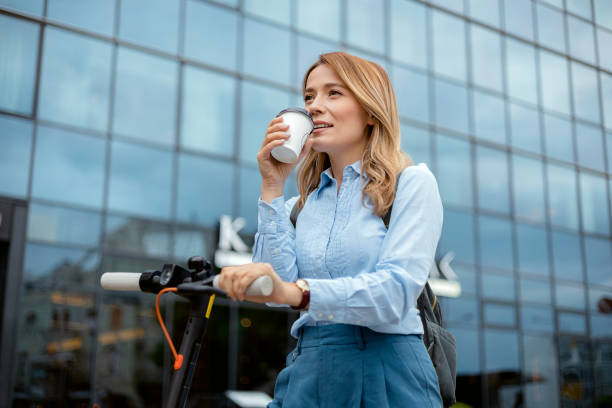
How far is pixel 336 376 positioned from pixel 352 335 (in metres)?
0.12

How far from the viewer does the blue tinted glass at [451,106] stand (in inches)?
634

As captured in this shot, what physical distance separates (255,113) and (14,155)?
15.5 feet

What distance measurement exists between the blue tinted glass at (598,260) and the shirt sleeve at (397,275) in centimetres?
1754

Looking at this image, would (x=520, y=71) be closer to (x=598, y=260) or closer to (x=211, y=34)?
(x=598, y=260)

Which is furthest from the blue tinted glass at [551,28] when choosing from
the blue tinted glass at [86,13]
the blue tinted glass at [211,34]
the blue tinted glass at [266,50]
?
the blue tinted glass at [86,13]

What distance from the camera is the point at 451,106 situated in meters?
16.3

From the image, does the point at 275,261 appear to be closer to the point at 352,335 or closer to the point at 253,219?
the point at 352,335

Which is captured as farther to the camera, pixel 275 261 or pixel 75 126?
pixel 75 126

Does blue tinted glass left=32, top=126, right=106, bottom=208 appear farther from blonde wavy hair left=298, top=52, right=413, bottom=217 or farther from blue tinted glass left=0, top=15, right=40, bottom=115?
blonde wavy hair left=298, top=52, right=413, bottom=217

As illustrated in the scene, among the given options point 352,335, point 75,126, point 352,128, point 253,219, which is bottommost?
point 352,335

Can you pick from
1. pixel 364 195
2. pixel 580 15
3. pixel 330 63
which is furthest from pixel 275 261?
pixel 580 15

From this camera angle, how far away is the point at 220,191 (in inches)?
491

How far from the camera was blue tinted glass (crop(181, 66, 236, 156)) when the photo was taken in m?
12.4

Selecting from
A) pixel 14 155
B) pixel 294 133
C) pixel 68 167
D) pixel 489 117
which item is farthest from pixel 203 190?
pixel 294 133
